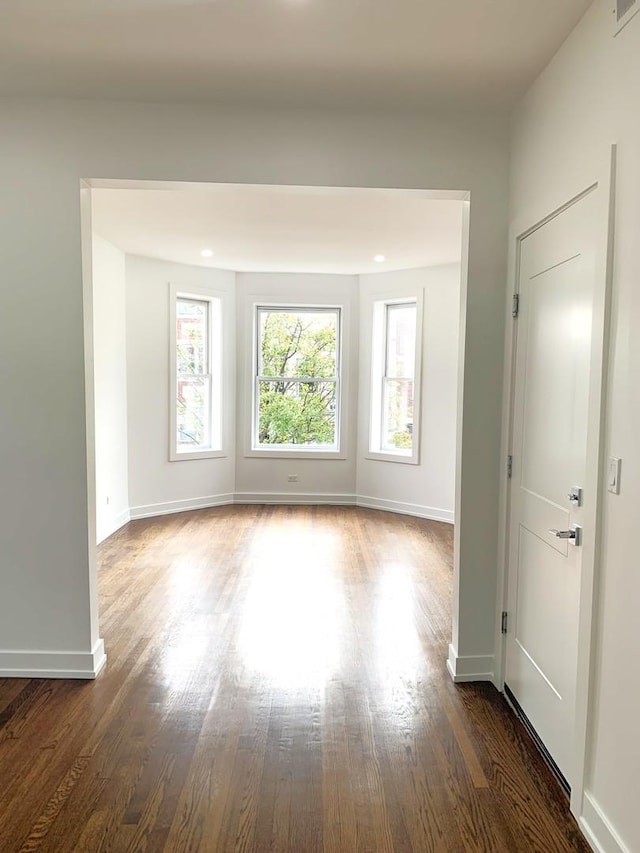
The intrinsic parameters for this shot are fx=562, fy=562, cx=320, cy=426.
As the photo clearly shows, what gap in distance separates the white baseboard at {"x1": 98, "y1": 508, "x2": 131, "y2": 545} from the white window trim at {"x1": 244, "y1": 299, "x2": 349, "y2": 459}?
5.11 ft

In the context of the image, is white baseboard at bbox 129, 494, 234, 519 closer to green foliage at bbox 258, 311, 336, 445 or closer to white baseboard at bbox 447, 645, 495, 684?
green foliage at bbox 258, 311, 336, 445

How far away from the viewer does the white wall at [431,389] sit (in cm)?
592

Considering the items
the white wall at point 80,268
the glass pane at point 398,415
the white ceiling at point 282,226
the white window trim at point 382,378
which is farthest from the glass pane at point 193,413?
the white wall at point 80,268

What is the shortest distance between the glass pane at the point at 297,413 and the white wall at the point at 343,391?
0.17 m

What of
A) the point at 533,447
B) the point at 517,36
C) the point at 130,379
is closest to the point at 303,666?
the point at 533,447

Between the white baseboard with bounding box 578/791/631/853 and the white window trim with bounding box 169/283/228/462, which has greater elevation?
the white window trim with bounding box 169/283/228/462

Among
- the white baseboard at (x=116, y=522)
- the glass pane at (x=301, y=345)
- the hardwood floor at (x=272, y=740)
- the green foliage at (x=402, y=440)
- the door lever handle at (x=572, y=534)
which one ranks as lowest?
the hardwood floor at (x=272, y=740)

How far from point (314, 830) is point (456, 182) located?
2672 millimetres

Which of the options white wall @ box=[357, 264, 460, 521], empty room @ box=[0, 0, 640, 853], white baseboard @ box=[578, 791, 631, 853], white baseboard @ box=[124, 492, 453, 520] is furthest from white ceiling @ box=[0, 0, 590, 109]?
white baseboard @ box=[124, 492, 453, 520]

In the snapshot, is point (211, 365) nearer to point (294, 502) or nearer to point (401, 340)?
point (294, 502)

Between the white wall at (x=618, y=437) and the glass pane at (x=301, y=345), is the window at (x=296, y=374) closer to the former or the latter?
the glass pane at (x=301, y=345)

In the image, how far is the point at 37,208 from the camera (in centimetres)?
260

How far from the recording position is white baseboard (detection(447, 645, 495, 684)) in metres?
→ 2.76

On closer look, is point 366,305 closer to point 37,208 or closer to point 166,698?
point 37,208
